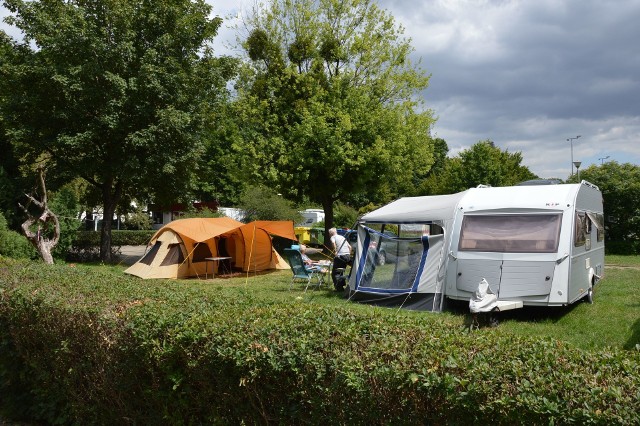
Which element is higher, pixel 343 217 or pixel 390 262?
pixel 343 217

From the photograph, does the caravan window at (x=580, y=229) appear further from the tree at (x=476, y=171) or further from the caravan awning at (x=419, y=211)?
the tree at (x=476, y=171)

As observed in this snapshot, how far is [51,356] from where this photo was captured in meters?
4.92

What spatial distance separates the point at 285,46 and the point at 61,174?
10221 millimetres

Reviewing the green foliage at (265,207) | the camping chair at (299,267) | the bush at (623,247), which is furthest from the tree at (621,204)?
the camping chair at (299,267)

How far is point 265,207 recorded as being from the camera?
2856 cm

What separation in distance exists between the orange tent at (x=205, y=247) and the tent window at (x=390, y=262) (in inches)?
250

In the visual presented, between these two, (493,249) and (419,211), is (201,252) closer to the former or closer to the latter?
(419,211)

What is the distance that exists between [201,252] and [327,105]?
27.2ft

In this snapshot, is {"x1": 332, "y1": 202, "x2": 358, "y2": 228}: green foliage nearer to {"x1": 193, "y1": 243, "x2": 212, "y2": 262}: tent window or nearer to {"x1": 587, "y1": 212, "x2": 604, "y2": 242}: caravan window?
{"x1": 193, "y1": 243, "x2": 212, "y2": 262}: tent window

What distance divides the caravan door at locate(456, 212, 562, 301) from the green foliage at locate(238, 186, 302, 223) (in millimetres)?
18499

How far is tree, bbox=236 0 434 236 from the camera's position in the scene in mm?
21938

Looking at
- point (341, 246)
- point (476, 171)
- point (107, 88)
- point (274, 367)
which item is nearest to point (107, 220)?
point (107, 88)

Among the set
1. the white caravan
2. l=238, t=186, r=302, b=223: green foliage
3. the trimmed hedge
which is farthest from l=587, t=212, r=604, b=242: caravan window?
l=238, t=186, r=302, b=223: green foliage

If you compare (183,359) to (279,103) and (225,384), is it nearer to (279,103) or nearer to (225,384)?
(225,384)
